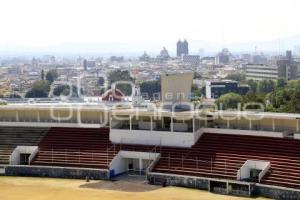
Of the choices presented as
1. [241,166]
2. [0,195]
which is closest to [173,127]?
[241,166]

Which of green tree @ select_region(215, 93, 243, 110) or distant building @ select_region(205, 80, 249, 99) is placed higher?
green tree @ select_region(215, 93, 243, 110)

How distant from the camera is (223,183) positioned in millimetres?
35219

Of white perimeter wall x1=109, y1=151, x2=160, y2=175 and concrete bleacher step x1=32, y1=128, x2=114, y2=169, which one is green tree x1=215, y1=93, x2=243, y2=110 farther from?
white perimeter wall x1=109, y1=151, x2=160, y2=175

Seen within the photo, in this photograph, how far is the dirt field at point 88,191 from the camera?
34406 mm

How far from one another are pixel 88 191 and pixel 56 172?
5778mm

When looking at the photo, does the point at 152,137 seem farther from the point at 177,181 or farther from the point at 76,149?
the point at 76,149

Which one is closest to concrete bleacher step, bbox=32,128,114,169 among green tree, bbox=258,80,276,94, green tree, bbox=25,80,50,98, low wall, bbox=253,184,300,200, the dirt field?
the dirt field

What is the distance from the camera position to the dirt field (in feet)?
113

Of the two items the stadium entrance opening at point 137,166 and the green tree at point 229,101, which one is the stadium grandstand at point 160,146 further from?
the green tree at point 229,101

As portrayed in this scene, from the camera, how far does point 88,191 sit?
120 feet

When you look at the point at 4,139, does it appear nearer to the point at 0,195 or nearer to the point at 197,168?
the point at 0,195

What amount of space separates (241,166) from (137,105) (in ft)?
42.8

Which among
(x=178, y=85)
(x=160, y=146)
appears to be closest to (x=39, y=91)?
(x=178, y=85)

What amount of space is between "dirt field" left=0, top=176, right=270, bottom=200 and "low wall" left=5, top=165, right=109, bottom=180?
0.80 metres
